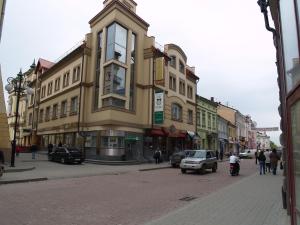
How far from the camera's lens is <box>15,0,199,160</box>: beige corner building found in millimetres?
31797

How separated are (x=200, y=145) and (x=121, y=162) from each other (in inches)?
899

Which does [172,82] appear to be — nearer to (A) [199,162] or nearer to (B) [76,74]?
(B) [76,74]

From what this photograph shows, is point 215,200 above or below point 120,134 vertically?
below

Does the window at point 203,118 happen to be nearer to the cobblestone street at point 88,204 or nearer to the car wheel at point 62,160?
the car wheel at point 62,160

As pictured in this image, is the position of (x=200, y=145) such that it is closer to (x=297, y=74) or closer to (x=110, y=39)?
(x=110, y=39)

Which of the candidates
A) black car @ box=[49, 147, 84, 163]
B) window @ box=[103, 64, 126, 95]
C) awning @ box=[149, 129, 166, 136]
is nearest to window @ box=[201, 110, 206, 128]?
awning @ box=[149, 129, 166, 136]

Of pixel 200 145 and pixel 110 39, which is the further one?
pixel 200 145

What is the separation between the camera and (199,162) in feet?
76.9

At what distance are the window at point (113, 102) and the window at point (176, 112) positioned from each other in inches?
395

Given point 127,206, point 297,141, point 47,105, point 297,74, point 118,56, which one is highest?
point 118,56

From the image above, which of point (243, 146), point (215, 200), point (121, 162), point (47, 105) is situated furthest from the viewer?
point (243, 146)

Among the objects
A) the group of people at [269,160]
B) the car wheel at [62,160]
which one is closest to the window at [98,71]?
the car wheel at [62,160]

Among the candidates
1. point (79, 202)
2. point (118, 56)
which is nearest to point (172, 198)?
point (79, 202)

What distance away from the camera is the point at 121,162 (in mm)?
29812
